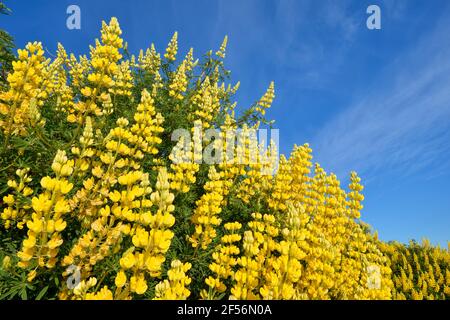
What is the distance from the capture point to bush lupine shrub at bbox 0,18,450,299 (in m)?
2.65

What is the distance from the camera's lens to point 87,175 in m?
4.41

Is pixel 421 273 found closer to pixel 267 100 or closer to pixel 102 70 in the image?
pixel 267 100

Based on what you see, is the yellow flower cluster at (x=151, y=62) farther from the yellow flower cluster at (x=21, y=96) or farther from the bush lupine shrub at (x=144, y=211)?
the yellow flower cluster at (x=21, y=96)

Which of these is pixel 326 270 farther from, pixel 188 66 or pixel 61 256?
pixel 188 66

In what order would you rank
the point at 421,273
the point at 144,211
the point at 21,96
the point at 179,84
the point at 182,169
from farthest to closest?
the point at 421,273 < the point at 179,84 < the point at 182,169 < the point at 21,96 < the point at 144,211

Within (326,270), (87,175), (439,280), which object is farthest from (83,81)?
(439,280)

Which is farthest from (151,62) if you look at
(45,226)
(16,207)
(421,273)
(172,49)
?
(421,273)

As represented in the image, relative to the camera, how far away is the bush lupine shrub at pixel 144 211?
104 inches

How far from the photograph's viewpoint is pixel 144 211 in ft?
11.3

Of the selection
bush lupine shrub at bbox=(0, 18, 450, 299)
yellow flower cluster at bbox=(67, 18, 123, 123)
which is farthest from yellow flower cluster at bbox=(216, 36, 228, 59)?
yellow flower cluster at bbox=(67, 18, 123, 123)

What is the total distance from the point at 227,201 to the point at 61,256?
10.8 feet

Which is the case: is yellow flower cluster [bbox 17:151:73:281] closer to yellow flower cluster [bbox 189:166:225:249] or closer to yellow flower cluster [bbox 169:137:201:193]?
yellow flower cluster [bbox 189:166:225:249]

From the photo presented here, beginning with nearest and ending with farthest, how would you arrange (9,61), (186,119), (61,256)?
(61,256), (9,61), (186,119)

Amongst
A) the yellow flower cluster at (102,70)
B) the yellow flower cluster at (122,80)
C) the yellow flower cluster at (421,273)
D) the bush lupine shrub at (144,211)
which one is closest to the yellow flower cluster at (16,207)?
the bush lupine shrub at (144,211)
